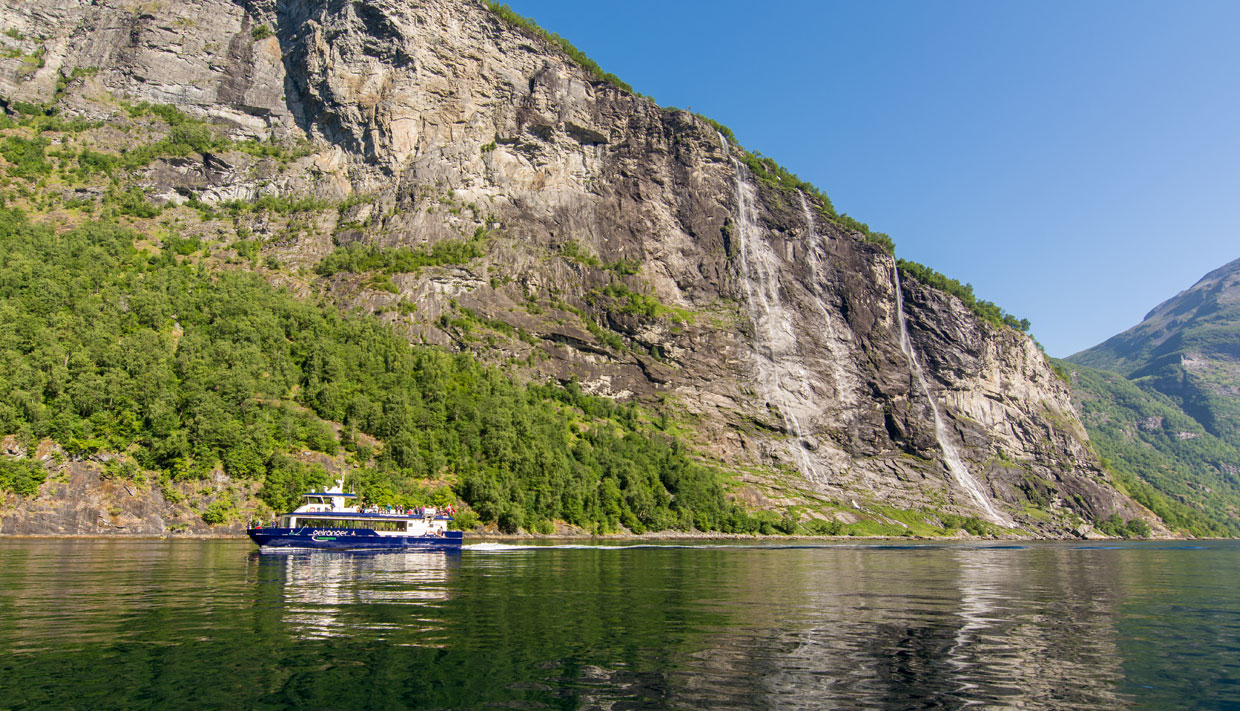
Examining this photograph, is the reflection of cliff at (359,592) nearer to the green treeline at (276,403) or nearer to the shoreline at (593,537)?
the shoreline at (593,537)

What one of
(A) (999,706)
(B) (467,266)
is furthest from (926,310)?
(A) (999,706)

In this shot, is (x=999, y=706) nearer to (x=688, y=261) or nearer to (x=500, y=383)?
(x=500, y=383)

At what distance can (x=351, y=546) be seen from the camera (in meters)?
59.2

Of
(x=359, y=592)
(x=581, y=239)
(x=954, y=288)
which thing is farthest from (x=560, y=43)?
(x=359, y=592)

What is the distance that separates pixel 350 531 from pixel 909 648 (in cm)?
4939

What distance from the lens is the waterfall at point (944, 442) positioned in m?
138

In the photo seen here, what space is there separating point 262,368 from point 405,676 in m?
81.9

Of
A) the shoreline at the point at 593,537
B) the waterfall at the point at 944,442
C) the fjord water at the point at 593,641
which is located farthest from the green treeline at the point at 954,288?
the fjord water at the point at 593,641

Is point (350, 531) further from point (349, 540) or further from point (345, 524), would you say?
point (345, 524)

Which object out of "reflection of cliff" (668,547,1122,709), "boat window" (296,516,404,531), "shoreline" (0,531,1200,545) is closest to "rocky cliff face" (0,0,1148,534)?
"shoreline" (0,531,1200,545)

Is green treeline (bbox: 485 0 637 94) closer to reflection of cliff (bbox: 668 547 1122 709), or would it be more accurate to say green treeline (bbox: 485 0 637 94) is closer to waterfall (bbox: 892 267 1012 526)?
waterfall (bbox: 892 267 1012 526)

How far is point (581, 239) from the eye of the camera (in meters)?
146

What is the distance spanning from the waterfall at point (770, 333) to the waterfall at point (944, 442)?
94.2 ft

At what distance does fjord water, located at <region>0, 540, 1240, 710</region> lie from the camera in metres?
15.0
